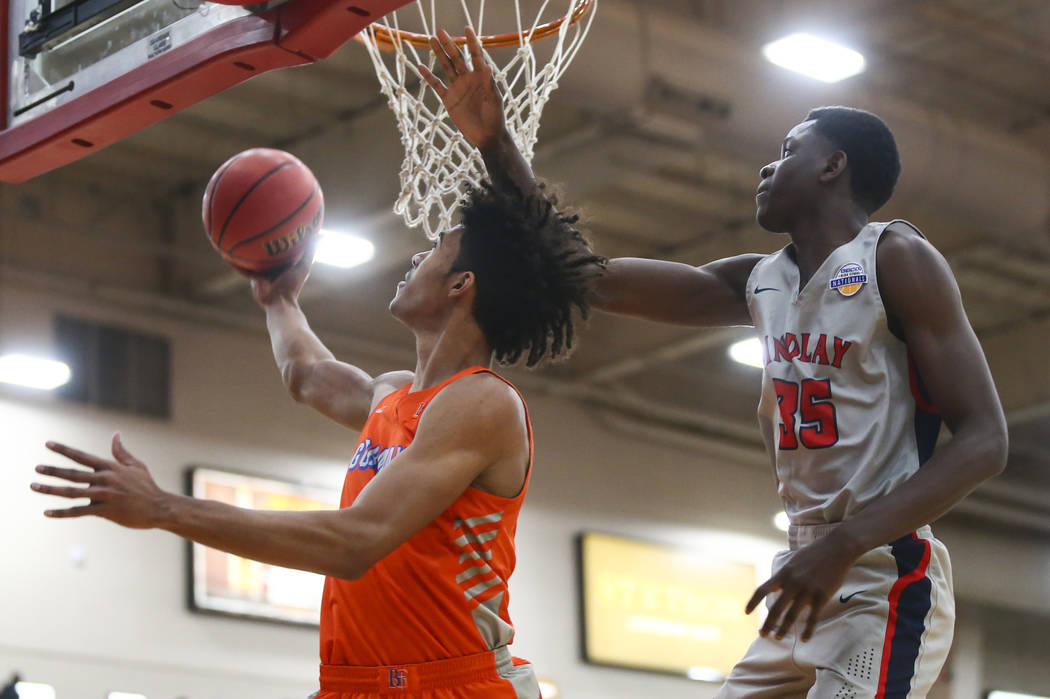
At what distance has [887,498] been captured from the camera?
2998mm

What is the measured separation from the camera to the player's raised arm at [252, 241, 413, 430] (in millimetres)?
4016

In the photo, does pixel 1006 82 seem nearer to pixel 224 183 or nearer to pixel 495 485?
pixel 224 183

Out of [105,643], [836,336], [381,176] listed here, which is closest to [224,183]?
[836,336]

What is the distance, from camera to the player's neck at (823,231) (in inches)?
133

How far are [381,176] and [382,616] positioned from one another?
7.10 m

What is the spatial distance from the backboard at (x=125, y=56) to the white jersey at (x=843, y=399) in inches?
45.6

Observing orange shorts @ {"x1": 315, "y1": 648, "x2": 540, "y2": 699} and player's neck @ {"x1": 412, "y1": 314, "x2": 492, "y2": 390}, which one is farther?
player's neck @ {"x1": 412, "y1": 314, "x2": 492, "y2": 390}

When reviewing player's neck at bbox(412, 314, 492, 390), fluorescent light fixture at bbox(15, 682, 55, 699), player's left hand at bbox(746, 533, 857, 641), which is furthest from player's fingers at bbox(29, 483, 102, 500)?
fluorescent light fixture at bbox(15, 682, 55, 699)

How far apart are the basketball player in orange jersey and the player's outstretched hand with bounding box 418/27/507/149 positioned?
0.22 metres

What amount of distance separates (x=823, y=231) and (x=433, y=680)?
1.28 metres

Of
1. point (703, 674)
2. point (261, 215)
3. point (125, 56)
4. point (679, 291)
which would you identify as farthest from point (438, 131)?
point (703, 674)

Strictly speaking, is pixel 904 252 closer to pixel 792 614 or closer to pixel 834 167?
pixel 834 167

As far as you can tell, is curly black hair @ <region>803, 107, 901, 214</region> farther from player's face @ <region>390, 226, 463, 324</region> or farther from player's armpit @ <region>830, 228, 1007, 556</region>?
player's face @ <region>390, 226, 463, 324</region>

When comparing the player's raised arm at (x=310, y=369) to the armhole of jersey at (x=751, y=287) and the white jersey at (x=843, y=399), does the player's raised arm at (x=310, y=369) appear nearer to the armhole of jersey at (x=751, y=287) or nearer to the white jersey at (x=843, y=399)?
the armhole of jersey at (x=751, y=287)
